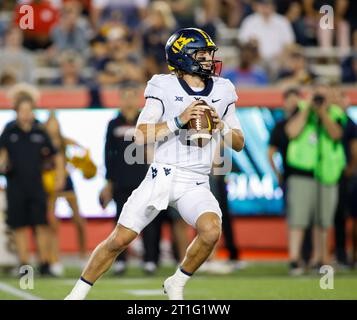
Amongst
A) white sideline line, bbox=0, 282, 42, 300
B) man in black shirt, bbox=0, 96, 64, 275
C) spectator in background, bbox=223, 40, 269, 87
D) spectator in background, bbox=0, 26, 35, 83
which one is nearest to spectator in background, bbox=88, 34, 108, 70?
spectator in background, bbox=0, 26, 35, 83

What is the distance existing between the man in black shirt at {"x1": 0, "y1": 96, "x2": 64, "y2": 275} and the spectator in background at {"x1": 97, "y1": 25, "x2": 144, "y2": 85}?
8.23 feet

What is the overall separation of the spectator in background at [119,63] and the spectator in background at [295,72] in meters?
1.78

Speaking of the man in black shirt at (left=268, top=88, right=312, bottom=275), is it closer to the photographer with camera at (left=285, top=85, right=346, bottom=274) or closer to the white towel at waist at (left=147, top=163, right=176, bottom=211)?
the photographer with camera at (left=285, top=85, right=346, bottom=274)

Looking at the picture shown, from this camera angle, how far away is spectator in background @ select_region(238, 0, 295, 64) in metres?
16.2

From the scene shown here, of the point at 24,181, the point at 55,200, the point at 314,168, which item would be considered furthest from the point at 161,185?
the point at 55,200

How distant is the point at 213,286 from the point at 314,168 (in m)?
2.25

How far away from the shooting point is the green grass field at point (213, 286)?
32.1 ft

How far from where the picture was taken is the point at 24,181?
12.3 meters

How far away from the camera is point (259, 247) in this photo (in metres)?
14.6

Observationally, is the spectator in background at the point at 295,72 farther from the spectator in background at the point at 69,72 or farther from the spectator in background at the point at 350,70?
the spectator in background at the point at 69,72

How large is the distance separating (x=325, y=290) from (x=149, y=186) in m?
2.68

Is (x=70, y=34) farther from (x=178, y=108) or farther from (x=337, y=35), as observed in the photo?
(x=178, y=108)

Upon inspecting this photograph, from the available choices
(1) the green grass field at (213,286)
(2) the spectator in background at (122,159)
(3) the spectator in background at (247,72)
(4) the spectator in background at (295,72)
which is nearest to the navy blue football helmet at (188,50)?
(1) the green grass field at (213,286)
